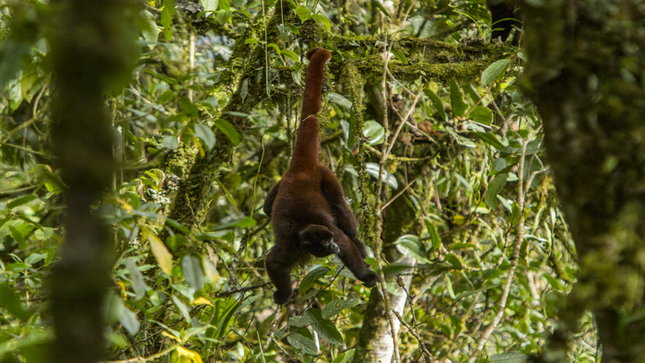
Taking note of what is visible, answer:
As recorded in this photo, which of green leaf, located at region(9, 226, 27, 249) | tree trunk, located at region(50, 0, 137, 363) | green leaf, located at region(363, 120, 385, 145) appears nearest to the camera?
tree trunk, located at region(50, 0, 137, 363)

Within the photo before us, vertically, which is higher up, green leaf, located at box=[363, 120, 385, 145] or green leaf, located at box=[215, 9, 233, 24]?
green leaf, located at box=[215, 9, 233, 24]

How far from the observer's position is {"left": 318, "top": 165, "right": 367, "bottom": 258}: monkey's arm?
321 cm

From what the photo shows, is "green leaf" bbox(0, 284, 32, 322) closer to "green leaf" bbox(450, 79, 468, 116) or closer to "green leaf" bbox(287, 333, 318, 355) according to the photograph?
"green leaf" bbox(287, 333, 318, 355)

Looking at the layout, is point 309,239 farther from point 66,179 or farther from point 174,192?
point 66,179

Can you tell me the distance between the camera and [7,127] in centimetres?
244

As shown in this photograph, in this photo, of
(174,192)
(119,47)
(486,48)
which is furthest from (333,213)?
(119,47)

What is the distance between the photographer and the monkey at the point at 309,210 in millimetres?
2975

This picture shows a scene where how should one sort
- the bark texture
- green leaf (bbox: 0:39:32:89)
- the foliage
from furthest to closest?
the foliage → green leaf (bbox: 0:39:32:89) → the bark texture

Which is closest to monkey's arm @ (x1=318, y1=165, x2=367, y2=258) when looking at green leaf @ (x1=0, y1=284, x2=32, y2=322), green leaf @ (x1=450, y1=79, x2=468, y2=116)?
green leaf @ (x1=450, y1=79, x2=468, y2=116)

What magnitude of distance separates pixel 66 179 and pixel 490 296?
4.50 meters

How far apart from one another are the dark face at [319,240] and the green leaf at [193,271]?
1.70 metres

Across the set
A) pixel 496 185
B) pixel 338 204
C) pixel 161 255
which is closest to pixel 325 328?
pixel 338 204

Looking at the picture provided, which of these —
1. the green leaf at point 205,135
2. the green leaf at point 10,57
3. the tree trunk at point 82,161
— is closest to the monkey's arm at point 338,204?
the green leaf at point 205,135

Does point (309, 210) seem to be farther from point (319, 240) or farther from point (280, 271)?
point (280, 271)
